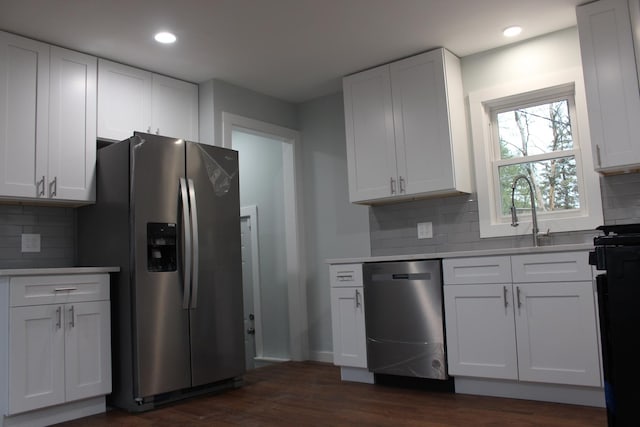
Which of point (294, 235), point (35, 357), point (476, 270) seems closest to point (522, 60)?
point (476, 270)

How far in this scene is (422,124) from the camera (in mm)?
4172

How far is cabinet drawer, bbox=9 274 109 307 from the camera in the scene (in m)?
3.10

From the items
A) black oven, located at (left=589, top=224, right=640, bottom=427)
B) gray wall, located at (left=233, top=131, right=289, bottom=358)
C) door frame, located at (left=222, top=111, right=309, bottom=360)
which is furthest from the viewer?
gray wall, located at (left=233, top=131, right=289, bottom=358)

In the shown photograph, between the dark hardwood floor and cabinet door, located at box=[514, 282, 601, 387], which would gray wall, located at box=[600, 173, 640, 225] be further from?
the dark hardwood floor

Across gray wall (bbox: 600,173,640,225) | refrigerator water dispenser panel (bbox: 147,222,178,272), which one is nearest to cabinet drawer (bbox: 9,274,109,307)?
refrigerator water dispenser panel (bbox: 147,222,178,272)

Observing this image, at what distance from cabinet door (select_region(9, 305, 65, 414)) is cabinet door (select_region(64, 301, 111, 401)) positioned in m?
0.05

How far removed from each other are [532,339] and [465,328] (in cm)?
42

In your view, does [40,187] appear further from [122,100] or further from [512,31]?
[512,31]

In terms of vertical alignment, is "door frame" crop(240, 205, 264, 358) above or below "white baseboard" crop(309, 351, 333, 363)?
above

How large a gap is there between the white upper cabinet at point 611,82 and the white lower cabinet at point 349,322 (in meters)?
1.84

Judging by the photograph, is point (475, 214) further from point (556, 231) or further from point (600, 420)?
point (600, 420)

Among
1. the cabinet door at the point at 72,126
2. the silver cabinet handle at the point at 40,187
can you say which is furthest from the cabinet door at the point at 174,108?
the silver cabinet handle at the point at 40,187

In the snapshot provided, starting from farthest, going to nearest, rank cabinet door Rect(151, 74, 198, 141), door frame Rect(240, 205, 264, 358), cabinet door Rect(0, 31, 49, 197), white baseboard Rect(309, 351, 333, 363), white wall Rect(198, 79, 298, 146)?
door frame Rect(240, 205, 264, 358)
white baseboard Rect(309, 351, 333, 363)
white wall Rect(198, 79, 298, 146)
cabinet door Rect(151, 74, 198, 141)
cabinet door Rect(0, 31, 49, 197)

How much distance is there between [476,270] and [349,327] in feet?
3.54
